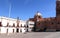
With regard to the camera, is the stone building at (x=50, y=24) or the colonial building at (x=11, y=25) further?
the stone building at (x=50, y=24)

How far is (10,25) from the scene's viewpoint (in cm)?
5844

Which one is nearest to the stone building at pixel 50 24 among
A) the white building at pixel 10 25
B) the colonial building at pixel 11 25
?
the colonial building at pixel 11 25

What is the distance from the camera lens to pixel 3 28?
52.7 metres

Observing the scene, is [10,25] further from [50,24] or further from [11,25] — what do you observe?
[50,24]

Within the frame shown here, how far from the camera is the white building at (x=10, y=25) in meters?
52.8

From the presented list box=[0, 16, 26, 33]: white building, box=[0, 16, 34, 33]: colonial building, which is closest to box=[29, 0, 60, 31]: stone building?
box=[0, 16, 34, 33]: colonial building

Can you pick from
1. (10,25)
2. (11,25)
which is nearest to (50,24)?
(11,25)

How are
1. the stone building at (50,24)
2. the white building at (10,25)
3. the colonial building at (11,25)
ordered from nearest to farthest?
the white building at (10,25), the colonial building at (11,25), the stone building at (50,24)

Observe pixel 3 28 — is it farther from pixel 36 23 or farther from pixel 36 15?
pixel 36 15

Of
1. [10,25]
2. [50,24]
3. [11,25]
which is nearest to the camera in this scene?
[10,25]

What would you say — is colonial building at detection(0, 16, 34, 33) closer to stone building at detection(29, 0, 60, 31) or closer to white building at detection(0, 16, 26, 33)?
white building at detection(0, 16, 26, 33)

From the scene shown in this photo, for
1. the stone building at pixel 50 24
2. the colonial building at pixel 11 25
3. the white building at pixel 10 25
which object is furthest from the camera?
the stone building at pixel 50 24

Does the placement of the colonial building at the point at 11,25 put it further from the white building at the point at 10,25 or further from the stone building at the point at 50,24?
the stone building at the point at 50,24

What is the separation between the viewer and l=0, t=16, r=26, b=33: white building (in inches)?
2077
